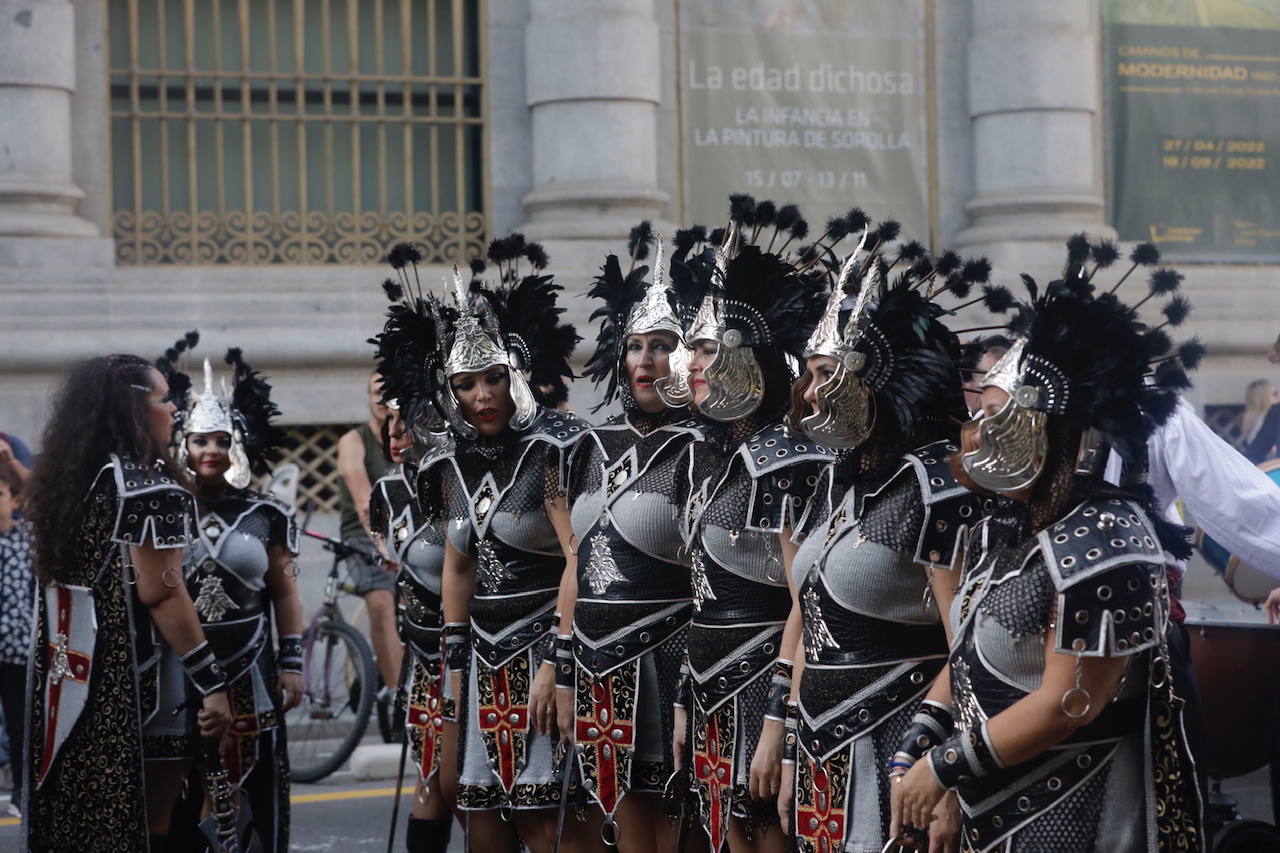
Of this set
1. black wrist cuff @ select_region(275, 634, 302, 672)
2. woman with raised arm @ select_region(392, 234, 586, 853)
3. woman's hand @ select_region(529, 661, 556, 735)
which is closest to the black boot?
woman with raised arm @ select_region(392, 234, 586, 853)

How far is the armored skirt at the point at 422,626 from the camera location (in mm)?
6988

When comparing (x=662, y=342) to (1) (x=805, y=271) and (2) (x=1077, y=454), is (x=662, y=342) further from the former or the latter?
(2) (x=1077, y=454)

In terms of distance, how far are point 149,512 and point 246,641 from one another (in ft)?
3.54

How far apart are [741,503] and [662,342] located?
0.99m

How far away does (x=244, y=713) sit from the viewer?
693 centimetres

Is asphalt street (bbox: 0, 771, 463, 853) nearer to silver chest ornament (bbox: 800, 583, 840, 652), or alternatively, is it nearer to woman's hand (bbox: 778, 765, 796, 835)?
woman's hand (bbox: 778, 765, 796, 835)

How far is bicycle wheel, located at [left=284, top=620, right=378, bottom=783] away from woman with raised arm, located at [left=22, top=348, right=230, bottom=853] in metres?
3.70

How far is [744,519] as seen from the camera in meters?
5.38

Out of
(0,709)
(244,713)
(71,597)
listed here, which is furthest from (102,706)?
(0,709)

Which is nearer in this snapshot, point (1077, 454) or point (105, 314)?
point (1077, 454)

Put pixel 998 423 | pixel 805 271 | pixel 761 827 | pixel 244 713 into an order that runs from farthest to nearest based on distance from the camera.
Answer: pixel 244 713, pixel 805 271, pixel 761 827, pixel 998 423

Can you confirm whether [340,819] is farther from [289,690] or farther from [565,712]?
[565,712]

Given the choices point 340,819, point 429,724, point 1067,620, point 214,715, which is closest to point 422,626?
point 429,724

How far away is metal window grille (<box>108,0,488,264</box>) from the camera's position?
12.8 meters
